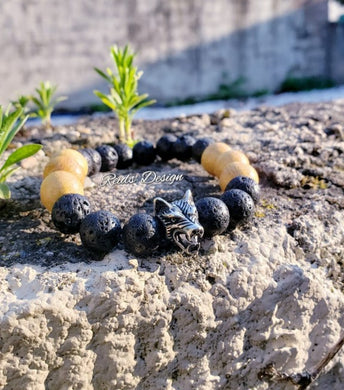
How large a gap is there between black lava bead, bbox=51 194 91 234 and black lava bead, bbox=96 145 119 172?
0.92 meters

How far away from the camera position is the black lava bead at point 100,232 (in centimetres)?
235

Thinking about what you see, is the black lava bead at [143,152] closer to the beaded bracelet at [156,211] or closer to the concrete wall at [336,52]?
the beaded bracelet at [156,211]

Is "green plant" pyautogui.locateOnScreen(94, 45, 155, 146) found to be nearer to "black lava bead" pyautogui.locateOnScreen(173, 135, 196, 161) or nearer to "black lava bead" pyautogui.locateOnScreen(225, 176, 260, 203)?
"black lava bead" pyautogui.locateOnScreen(173, 135, 196, 161)

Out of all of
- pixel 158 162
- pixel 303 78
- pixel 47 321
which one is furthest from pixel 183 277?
pixel 303 78

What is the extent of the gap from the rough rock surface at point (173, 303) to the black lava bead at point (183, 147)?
0.62 metres

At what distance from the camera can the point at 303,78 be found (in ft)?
25.3

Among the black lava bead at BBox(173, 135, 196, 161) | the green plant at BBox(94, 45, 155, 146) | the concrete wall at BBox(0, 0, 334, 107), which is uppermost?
the concrete wall at BBox(0, 0, 334, 107)

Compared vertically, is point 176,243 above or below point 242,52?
below

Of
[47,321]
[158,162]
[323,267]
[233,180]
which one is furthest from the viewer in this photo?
[158,162]

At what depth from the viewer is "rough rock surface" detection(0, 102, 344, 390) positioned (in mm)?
2131

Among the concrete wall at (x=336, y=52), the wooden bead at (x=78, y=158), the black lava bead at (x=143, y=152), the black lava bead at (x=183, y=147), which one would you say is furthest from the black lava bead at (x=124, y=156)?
the concrete wall at (x=336, y=52)

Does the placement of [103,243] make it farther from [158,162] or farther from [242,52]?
[242,52]

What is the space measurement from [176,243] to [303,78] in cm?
614

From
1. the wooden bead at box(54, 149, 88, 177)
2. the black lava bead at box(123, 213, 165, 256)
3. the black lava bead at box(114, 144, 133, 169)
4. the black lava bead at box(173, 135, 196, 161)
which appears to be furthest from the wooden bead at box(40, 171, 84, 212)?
the black lava bead at box(173, 135, 196, 161)
